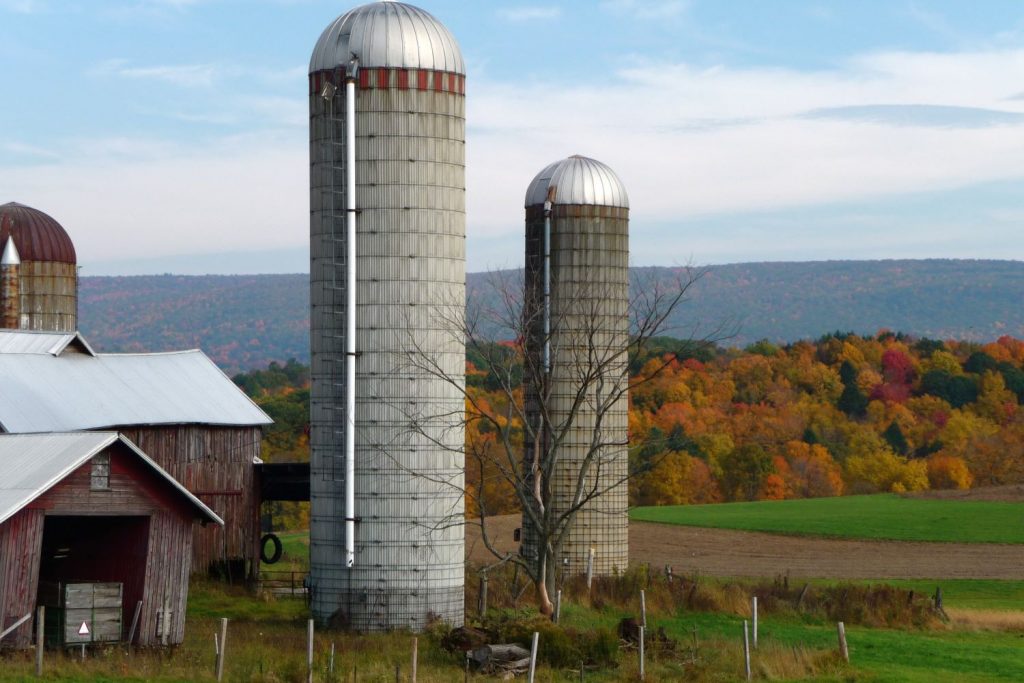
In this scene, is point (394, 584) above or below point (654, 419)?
below

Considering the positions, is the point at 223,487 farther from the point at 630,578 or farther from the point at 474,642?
the point at 474,642

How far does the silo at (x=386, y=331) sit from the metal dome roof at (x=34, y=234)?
23.2m

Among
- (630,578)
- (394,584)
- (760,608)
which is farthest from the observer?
(630,578)

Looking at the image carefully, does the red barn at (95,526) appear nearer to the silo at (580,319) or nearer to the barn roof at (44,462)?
the barn roof at (44,462)

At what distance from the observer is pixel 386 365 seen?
112 ft

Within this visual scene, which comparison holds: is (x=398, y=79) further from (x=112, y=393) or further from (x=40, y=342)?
(x=40, y=342)

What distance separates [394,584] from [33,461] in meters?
8.07

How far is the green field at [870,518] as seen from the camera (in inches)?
2470

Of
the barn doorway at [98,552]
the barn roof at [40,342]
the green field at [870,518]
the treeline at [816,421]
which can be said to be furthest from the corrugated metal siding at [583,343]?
the treeline at [816,421]

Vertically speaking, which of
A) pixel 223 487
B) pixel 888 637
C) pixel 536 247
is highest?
pixel 536 247

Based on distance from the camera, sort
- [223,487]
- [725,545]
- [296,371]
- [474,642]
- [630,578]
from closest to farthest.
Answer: [474,642]
[630,578]
[223,487]
[725,545]
[296,371]

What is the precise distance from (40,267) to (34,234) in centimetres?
115

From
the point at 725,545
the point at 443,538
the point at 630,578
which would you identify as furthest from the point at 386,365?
the point at 725,545

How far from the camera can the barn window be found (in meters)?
29.1
